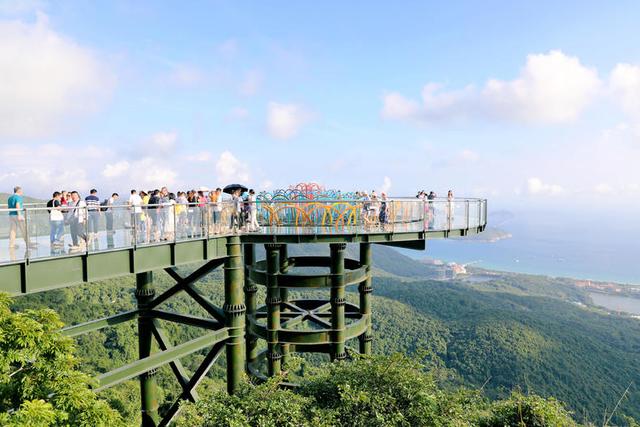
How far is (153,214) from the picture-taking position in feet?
40.1

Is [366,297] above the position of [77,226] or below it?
below

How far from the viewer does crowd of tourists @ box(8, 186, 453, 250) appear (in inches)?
403

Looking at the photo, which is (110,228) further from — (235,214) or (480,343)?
(480,343)

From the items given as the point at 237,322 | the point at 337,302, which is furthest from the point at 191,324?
the point at 337,302

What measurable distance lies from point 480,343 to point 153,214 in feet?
355

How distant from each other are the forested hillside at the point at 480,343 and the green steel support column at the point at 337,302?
46.3 m

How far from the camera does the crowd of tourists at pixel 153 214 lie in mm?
10242

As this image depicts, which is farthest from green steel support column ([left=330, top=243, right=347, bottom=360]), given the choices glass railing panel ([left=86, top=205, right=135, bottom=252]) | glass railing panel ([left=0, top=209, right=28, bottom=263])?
glass railing panel ([left=0, top=209, right=28, bottom=263])


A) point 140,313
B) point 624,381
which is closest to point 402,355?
point 140,313

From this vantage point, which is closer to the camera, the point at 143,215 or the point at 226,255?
the point at 143,215

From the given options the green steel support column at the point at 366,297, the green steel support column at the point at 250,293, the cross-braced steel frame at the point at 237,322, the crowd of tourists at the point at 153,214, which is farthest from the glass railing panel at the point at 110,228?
the green steel support column at the point at 366,297

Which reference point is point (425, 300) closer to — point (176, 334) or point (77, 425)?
point (176, 334)

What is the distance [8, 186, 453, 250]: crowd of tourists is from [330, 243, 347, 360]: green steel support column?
4.81 ft

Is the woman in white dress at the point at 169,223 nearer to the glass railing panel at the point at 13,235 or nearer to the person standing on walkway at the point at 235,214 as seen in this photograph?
the person standing on walkway at the point at 235,214
